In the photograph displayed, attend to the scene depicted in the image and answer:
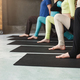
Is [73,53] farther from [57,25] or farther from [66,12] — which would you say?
[66,12]

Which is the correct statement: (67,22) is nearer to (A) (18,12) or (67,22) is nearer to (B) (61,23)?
(B) (61,23)

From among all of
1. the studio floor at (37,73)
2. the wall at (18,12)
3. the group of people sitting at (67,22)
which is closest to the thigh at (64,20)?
the group of people sitting at (67,22)

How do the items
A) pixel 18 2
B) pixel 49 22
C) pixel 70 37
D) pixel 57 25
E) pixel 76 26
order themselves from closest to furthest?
pixel 76 26 < pixel 57 25 < pixel 49 22 < pixel 70 37 < pixel 18 2

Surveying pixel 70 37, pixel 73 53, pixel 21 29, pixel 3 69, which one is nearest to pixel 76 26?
pixel 73 53

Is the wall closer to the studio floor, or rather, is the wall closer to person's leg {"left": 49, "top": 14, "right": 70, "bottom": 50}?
person's leg {"left": 49, "top": 14, "right": 70, "bottom": 50}

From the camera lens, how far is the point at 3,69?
3.62ft

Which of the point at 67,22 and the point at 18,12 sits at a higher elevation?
the point at 18,12

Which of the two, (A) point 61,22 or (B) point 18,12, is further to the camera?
(B) point 18,12

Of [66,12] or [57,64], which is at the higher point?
[66,12]

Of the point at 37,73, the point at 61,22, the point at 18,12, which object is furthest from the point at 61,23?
the point at 18,12

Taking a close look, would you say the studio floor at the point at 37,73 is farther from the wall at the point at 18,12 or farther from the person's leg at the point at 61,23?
the wall at the point at 18,12

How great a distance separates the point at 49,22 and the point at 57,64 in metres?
1.37

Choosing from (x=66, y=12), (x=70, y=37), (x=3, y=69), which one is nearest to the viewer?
(x=3, y=69)

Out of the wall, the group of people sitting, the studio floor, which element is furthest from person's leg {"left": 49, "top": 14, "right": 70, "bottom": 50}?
the wall
